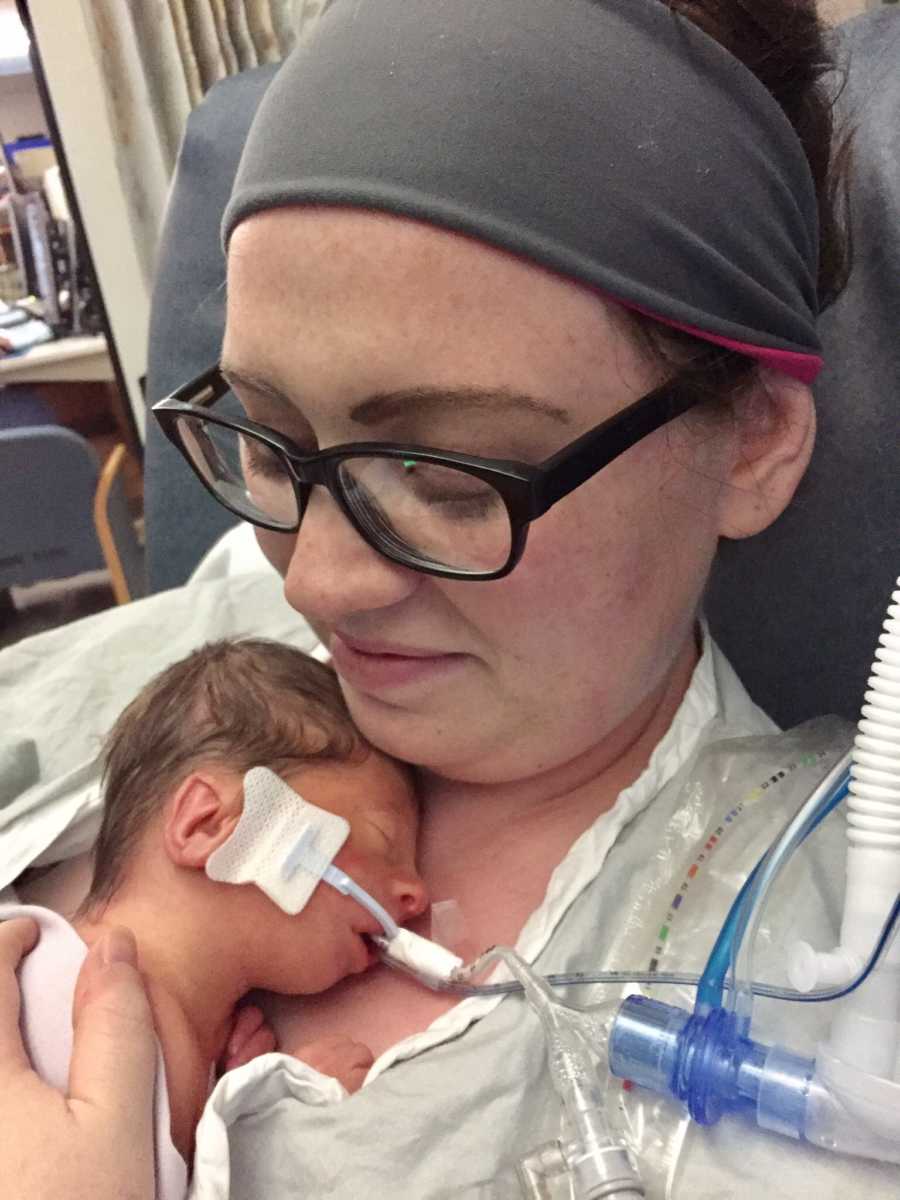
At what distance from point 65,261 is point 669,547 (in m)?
2.91

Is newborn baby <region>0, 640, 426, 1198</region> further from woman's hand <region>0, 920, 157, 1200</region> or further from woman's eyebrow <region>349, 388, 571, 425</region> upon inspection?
woman's eyebrow <region>349, 388, 571, 425</region>

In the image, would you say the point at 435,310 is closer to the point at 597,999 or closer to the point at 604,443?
the point at 604,443

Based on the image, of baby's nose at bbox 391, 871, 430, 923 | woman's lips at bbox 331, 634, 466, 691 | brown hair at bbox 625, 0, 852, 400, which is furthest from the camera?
baby's nose at bbox 391, 871, 430, 923

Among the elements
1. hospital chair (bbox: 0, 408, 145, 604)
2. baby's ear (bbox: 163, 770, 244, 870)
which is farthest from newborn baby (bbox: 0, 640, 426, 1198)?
hospital chair (bbox: 0, 408, 145, 604)

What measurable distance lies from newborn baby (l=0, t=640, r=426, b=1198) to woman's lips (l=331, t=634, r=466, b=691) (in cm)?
12

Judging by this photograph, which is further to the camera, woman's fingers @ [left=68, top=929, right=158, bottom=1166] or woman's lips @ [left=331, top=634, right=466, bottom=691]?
woman's lips @ [left=331, top=634, right=466, bottom=691]

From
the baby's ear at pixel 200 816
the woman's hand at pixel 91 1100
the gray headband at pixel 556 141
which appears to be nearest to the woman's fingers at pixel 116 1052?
the woman's hand at pixel 91 1100

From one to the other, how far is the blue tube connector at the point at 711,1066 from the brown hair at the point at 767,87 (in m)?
0.48

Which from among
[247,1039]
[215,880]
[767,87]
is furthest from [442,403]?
[247,1039]

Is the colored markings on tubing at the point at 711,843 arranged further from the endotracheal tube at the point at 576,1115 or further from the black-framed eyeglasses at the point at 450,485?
the black-framed eyeglasses at the point at 450,485

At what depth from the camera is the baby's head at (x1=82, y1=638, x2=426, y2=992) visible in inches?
38.7

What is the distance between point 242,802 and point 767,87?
0.78 metres

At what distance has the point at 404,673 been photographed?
95cm

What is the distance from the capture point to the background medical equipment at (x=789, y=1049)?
2.39ft
